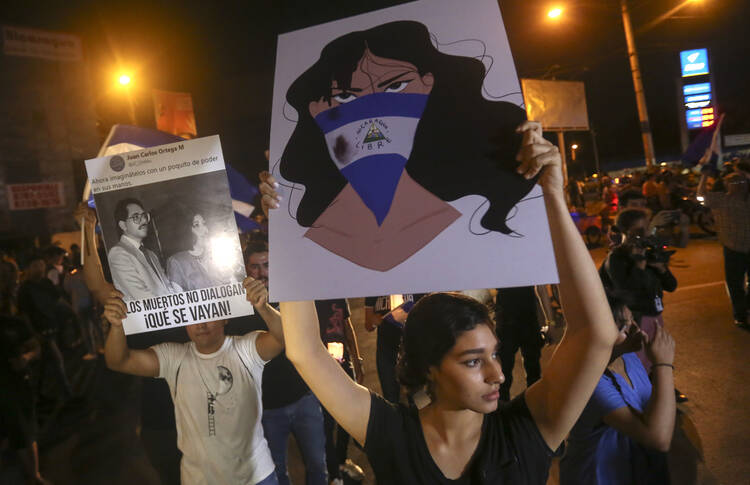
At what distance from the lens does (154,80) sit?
2241cm

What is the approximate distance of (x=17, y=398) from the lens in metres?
4.38

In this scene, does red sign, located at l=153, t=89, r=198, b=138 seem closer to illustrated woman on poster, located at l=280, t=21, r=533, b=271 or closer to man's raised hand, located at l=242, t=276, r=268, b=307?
man's raised hand, located at l=242, t=276, r=268, b=307

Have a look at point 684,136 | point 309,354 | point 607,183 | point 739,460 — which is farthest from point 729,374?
point 607,183

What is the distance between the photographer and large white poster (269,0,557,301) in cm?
134

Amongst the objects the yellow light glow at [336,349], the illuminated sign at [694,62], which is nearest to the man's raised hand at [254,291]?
the yellow light glow at [336,349]

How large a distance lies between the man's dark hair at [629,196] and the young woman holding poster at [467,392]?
3758 millimetres

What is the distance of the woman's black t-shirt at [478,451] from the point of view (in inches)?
61.5

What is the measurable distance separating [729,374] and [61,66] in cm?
3065

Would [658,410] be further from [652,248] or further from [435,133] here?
[652,248]

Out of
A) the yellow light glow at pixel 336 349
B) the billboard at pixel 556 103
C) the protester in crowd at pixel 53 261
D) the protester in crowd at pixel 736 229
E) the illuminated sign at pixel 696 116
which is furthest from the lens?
the illuminated sign at pixel 696 116

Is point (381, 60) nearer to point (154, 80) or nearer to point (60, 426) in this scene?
point (60, 426)

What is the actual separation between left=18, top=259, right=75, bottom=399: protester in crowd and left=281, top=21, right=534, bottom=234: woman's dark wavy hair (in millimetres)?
6794

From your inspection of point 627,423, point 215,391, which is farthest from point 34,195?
point 627,423

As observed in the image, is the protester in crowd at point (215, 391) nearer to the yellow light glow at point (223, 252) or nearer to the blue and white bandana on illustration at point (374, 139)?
the yellow light glow at point (223, 252)
